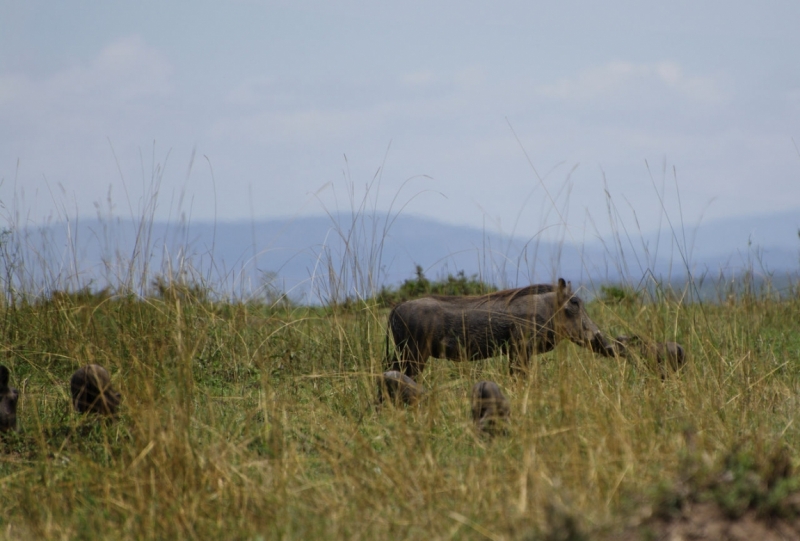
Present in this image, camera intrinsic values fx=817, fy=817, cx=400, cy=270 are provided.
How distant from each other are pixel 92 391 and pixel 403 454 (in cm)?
190

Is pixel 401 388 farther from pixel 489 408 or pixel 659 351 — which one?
pixel 659 351

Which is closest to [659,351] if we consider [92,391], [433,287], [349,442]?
[349,442]

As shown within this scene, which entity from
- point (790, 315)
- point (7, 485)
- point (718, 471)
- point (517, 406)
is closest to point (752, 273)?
point (790, 315)

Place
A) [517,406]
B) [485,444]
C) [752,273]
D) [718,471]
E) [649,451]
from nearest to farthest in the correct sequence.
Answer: [718,471], [649,451], [485,444], [517,406], [752,273]

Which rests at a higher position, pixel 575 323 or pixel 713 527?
pixel 575 323

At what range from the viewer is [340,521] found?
2.91m

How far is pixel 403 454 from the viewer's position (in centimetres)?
337

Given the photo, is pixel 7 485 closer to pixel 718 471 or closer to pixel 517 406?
pixel 517 406

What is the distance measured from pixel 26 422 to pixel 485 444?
2731 millimetres

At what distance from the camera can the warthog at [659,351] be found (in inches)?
188

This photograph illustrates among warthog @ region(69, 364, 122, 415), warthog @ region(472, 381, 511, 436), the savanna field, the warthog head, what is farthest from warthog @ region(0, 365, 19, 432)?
the warthog head

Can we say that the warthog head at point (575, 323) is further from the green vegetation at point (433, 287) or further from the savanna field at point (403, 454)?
the green vegetation at point (433, 287)

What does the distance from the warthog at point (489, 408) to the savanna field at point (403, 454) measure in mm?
73

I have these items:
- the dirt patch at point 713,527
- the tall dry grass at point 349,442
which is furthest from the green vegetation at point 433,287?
the dirt patch at point 713,527
